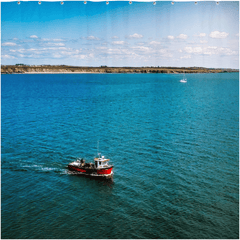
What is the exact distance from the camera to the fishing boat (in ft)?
112

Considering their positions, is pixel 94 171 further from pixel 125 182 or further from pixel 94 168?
pixel 125 182

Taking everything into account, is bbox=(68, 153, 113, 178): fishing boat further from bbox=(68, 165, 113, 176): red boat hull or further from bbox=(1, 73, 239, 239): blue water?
bbox=(1, 73, 239, 239): blue water

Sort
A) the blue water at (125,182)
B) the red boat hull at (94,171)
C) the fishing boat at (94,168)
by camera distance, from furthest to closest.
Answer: the fishing boat at (94,168), the red boat hull at (94,171), the blue water at (125,182)

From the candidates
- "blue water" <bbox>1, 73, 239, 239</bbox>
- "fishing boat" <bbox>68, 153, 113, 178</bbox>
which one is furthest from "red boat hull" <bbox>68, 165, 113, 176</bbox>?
"blue water" <bbox>1, 73, 239, 239</bbox>

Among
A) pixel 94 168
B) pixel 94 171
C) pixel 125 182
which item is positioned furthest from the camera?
pixel 94 171

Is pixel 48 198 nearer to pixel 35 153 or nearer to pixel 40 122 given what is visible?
pixel 35 153

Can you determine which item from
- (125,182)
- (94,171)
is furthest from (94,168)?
(125,182)

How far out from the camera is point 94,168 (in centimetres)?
3456

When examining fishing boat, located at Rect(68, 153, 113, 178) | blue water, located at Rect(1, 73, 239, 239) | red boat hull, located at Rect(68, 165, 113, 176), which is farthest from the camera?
fishing boat, located at Rect(68, 153, 113, 178)

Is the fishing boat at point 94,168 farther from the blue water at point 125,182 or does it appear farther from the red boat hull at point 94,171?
the blue water at point 125,182

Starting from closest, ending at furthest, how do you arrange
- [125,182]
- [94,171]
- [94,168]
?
[125,182] < [94,168] < [94,171]

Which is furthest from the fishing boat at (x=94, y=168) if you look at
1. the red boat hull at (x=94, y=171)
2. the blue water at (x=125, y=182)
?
the blue water at (x=125, y=182)

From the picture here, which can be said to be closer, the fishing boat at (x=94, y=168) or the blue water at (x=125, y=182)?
the blue water at (x=125, y=182)

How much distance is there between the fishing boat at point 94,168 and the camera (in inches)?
1345
